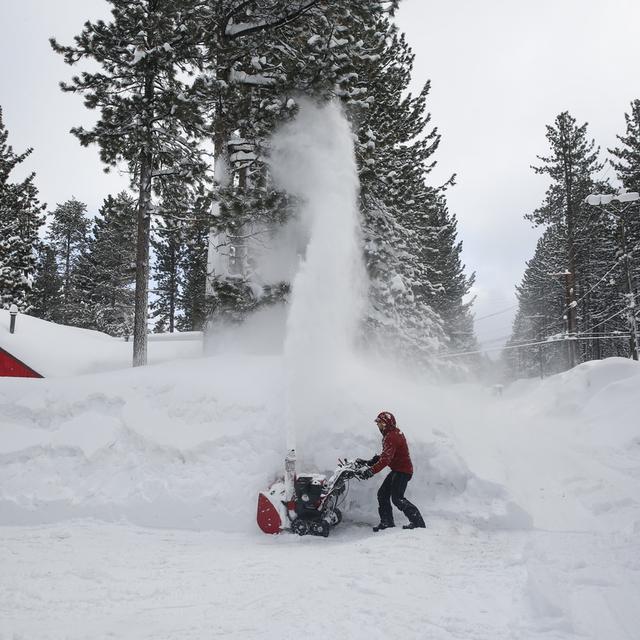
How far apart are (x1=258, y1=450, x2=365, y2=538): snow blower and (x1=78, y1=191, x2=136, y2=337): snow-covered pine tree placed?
86.7 feet

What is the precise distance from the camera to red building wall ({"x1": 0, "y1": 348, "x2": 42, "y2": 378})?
60.1ft

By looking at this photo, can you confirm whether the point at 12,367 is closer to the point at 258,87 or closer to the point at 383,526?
the point at 258,87

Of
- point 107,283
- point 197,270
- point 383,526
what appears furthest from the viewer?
point 107,283

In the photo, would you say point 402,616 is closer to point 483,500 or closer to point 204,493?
point 483,500

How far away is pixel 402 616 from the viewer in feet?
11.7

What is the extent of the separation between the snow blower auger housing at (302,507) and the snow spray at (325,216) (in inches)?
145

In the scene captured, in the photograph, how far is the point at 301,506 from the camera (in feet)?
20.6

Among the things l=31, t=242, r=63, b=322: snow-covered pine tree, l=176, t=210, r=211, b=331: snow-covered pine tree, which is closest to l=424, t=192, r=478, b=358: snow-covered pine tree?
l=176, t=210, r=211, b=331: snow-covered pine tree

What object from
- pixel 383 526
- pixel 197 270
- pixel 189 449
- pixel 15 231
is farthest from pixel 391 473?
pixel 15 231


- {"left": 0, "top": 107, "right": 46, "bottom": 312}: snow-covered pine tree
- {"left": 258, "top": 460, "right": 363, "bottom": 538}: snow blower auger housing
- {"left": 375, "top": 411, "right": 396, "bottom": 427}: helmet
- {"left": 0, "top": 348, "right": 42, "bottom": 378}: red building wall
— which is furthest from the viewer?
{"left": 0, "top": 107, "right": 46, "bottom": 312}: snow-covered pine tree

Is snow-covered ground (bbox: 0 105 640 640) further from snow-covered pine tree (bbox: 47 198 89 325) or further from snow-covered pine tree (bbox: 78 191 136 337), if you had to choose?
snow-covered pine tree (bbox: 47 198 89 325)

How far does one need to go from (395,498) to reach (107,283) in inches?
1236

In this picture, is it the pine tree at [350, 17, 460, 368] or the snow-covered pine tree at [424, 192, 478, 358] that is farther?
the snow-covered pine tree at [424, 192, 478, 358]

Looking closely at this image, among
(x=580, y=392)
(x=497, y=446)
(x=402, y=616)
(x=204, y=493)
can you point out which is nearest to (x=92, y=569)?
(x=204, y=493)
